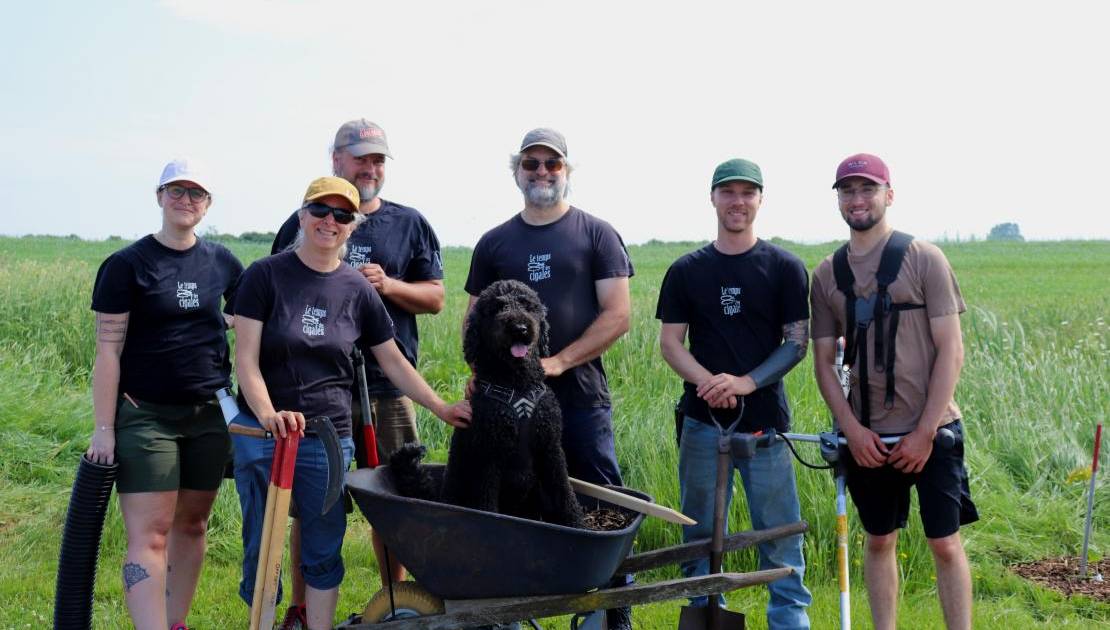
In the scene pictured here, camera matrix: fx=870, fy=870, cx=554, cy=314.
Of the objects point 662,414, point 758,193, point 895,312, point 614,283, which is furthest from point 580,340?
point 662,414

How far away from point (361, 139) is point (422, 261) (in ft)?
2.18

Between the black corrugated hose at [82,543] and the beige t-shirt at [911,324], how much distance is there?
3.18 metres

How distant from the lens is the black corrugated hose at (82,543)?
363cm

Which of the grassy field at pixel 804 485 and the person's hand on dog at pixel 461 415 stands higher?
the person's hand on dog at pixel 461 415

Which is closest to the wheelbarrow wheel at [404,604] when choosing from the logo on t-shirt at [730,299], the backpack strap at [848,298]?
the logo on t-shirt at [730,299]

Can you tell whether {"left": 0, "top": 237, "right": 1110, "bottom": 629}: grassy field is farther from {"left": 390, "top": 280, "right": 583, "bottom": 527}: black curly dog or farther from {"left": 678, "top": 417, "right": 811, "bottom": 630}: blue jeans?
{"left": 390, "top": 280, "right": 583, "bottom": 527}: black curly dog

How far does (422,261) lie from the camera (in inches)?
173

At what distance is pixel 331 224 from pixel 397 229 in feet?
3.00

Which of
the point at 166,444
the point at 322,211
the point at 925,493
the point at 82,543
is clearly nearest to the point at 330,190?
the point at 322,211

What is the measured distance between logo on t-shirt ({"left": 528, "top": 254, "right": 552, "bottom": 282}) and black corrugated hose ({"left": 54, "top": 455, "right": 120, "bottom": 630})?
193cm

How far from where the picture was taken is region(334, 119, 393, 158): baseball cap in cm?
423

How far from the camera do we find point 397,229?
4.33 m

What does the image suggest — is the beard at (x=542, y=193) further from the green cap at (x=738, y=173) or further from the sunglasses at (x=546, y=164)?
the green cap at (x=738, y=173)

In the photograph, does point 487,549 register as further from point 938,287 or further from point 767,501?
point 938,287
